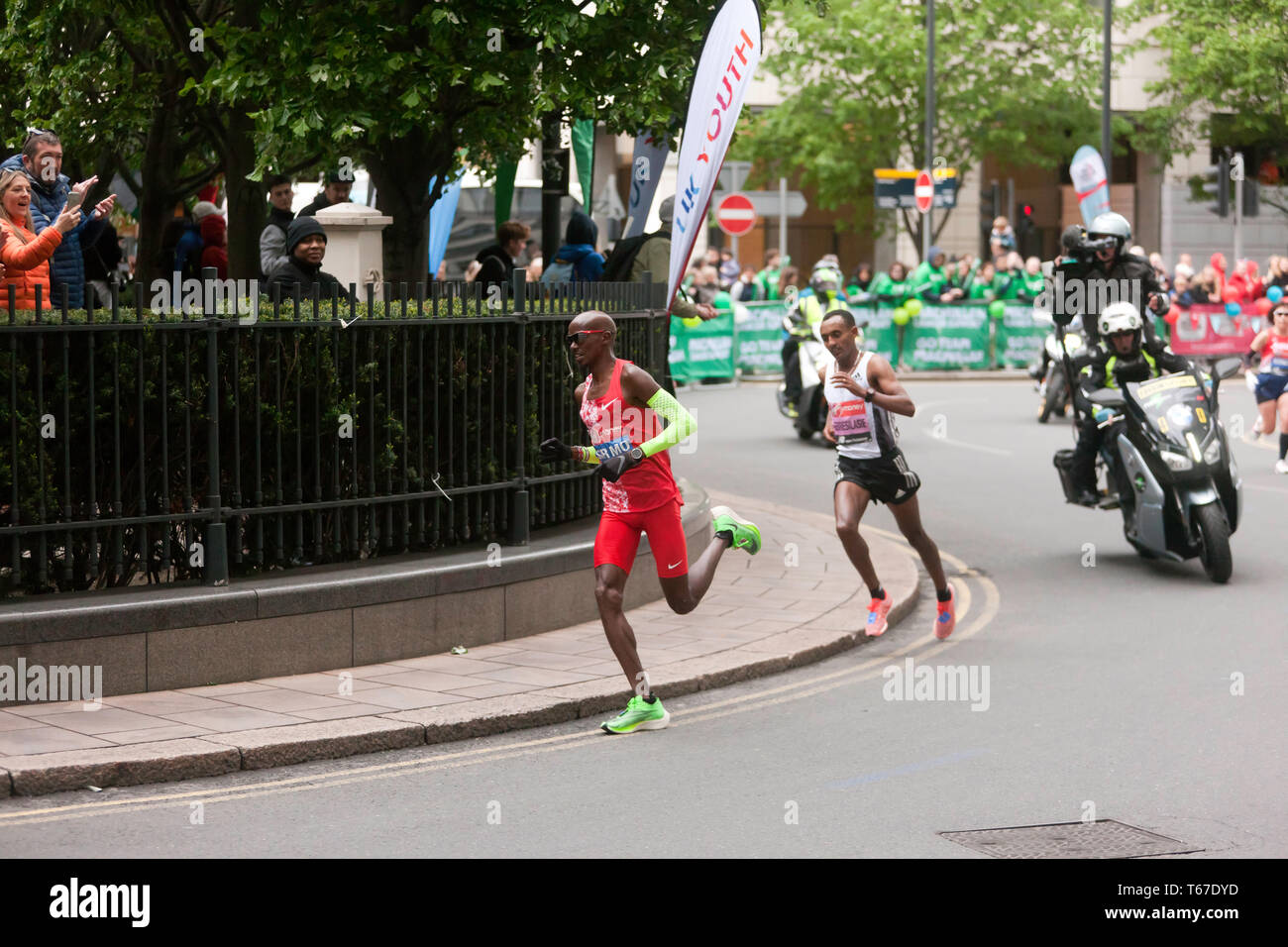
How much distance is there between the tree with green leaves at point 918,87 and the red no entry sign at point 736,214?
43.5 feet

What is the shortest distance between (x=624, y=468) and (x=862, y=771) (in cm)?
155

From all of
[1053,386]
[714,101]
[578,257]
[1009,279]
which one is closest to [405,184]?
[578,257]

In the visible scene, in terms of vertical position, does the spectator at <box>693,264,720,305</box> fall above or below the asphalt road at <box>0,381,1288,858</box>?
above

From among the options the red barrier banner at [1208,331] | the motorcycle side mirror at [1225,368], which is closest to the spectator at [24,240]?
the motorcycle side mirror at [1225,368]

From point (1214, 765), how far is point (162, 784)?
12.8 feet

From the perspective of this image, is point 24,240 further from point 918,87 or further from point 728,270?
point 918,87

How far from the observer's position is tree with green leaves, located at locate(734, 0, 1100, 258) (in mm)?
41031

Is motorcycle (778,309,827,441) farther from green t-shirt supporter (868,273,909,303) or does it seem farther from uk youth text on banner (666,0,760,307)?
green t-shirt supporter (868,273,909,303)

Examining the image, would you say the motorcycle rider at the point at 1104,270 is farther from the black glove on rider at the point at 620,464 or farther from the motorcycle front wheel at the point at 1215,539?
the black glove on rider at the point at 620,464

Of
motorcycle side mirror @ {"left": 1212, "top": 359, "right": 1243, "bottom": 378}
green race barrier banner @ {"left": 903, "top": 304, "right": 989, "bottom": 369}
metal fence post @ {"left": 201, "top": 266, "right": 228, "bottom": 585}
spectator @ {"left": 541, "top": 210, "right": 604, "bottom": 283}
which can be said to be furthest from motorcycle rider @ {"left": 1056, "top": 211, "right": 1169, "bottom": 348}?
green race barrier banner @ {"left": 903, "top": 304, "right": 989, "bottom": 369}

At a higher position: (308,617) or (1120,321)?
(1120,321)

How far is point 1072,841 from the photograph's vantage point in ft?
19.5

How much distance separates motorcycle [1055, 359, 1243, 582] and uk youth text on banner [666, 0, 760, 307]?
10.1 feet

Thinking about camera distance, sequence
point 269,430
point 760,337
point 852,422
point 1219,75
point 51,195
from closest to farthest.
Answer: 1. point 269,430
2. point 51,195
3. point 852,422
4. point 760,337
5. point 1219,75
